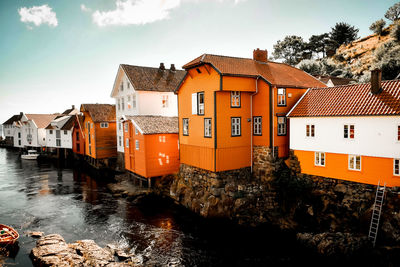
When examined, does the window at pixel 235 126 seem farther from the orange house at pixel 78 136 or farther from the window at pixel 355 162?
the orange house at pixel 78 136

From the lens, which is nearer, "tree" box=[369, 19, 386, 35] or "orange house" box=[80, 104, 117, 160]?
"orange house" box=[80, 104, 117, 160]

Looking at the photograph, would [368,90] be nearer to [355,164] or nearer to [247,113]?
[355,164]

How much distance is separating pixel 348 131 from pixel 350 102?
2.17 metres

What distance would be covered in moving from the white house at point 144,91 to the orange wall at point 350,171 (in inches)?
778

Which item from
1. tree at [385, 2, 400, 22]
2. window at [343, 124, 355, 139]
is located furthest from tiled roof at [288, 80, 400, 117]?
tree at [385, 2, 400, 22]

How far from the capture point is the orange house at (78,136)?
44.8 meters

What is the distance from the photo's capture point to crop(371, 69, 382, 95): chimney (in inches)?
659

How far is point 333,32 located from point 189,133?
205 feet

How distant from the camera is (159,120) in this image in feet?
96.4

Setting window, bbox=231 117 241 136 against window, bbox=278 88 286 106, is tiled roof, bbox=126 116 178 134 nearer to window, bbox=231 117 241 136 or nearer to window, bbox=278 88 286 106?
window, bbox=231 117 241 136

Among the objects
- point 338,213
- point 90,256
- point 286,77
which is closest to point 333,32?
point 286,77

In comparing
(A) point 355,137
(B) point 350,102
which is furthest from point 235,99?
(A) point 355,137

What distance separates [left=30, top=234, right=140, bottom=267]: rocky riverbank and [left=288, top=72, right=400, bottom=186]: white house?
48.0 ft

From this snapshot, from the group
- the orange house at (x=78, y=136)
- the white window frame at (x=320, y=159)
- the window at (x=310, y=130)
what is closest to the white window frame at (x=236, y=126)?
the window at (x=310, y=130)
